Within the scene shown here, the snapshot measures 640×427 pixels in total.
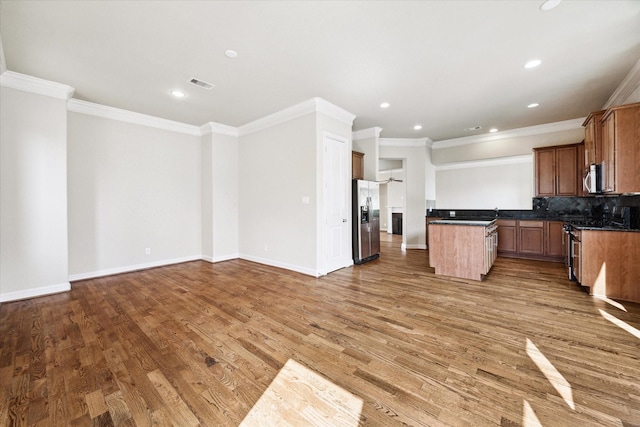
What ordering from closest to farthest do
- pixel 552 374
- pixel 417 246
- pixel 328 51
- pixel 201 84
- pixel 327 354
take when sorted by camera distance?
pixel 552 374, pixel 327 354, pixel 328 51, pixel 201 84, pixel 417 246

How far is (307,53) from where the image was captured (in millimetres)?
3021

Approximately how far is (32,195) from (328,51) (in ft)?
14.4

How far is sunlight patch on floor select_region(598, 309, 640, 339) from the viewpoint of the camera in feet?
8.10

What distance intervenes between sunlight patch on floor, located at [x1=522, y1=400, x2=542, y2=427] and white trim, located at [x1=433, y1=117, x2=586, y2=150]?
6.36 meters

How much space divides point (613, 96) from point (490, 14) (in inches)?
143

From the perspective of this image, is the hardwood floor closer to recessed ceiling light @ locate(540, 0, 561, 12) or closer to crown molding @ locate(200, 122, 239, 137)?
recessed ceiling light @ locate(540, 0, 561, 12)

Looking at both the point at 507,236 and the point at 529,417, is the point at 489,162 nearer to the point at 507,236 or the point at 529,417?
the point at 507,236

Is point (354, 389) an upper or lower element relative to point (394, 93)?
lower

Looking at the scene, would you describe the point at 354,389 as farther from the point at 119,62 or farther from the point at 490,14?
the point at 119,62

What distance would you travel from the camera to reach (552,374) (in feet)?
6.19

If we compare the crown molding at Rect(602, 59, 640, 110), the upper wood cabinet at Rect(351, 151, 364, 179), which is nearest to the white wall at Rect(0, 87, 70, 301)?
the upper wood cabinet at Rect(351, 151, 364, 179)

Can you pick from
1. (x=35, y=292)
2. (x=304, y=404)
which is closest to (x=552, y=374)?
(x=304, y=404)

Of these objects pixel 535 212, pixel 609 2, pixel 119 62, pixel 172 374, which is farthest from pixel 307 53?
pixel 535 212

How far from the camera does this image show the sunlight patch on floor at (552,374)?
168cm
